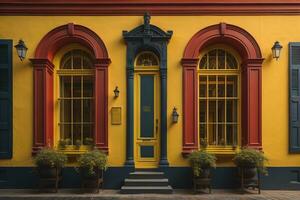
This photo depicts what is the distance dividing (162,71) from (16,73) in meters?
4.18

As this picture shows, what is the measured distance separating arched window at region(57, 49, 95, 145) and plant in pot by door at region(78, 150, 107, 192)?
1087 mm

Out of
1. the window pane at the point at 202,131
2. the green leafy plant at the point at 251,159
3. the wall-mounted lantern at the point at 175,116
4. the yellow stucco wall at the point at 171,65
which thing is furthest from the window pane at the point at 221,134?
the wall-mounted lantern at the point at 175,116

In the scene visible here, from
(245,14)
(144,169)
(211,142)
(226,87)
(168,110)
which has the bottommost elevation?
(144,169)

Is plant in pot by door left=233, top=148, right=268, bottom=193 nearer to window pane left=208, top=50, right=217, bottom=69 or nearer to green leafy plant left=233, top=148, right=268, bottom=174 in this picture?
green leafy plant left=233, top=148, right=268, bottom=174

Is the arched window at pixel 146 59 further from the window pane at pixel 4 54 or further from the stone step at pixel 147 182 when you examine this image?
the window pane at pixel 4 54

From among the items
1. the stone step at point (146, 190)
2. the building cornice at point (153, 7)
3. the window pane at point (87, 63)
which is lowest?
the stone step at point (146, 190)

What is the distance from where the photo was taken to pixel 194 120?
10781 mm

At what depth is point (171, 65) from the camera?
10.9 m

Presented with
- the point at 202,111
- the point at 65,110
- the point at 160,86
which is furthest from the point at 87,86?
the point at 202,111

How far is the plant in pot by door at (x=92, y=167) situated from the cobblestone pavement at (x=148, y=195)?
0.94 ft

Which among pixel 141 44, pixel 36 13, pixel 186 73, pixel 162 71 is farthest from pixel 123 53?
pixel 36 13

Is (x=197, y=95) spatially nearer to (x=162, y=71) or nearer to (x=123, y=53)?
(x=162, y=71)

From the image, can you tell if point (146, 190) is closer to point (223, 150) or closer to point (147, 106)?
point (147, 106)

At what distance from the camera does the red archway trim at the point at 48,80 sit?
422 inches
